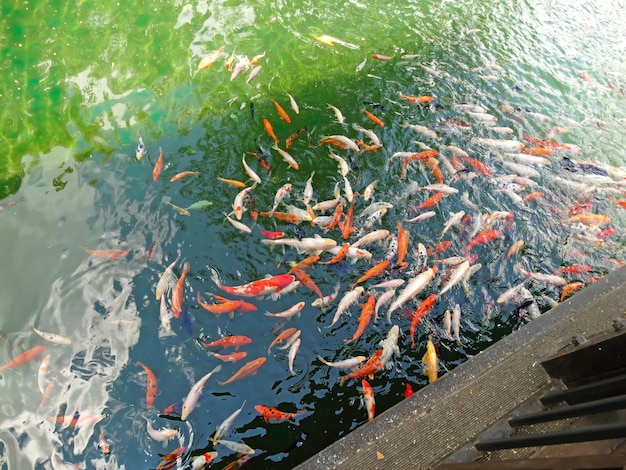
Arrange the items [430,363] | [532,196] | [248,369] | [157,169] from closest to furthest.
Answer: [248,369] < [430,363] < [157,169] < [532,196]

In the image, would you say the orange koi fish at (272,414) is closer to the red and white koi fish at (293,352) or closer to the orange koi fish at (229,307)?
the red and white koi fish at (293,352)

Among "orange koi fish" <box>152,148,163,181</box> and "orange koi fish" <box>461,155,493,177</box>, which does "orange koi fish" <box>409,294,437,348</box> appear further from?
"orange koi fish" <box>152,148,163,181</box>

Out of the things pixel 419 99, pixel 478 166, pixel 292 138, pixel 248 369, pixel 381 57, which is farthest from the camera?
pixel 381 57

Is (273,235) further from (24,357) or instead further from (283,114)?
(24,357)

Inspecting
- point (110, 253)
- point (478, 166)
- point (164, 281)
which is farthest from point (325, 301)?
point (478, 166)

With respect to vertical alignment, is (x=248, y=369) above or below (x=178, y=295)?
below

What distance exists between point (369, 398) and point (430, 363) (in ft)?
2.35

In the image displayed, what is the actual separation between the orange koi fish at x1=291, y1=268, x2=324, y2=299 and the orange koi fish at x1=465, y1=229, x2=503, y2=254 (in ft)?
6.15

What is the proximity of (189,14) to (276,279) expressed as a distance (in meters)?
6.03

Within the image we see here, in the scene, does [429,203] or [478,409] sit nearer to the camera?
[478,409]

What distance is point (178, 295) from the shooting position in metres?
4.49

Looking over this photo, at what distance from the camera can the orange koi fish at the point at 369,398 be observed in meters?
3.89

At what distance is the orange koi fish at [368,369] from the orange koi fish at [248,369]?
79 cm

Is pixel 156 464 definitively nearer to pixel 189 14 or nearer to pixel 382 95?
pixel 382 95
